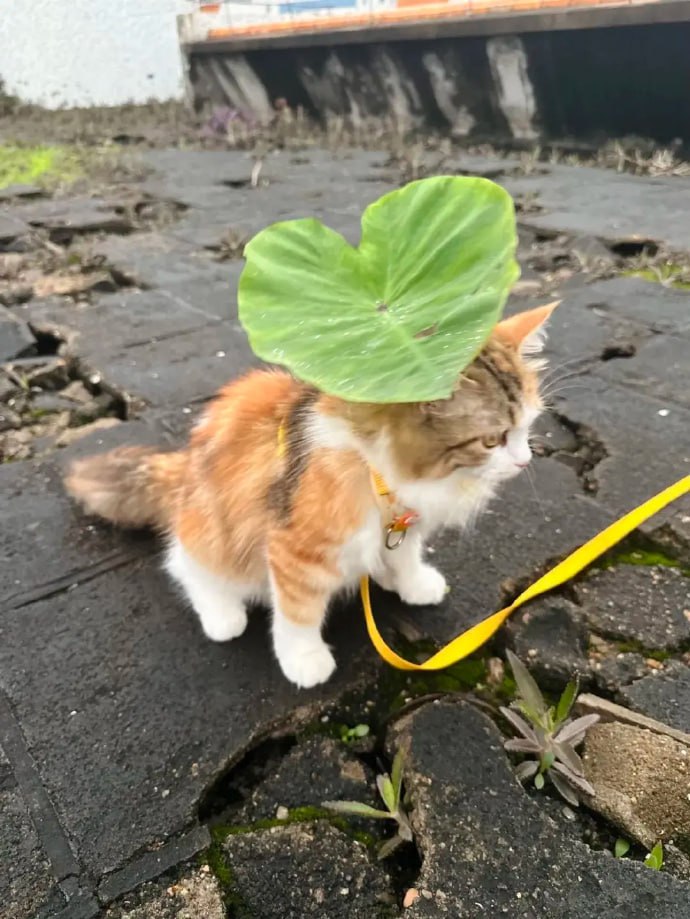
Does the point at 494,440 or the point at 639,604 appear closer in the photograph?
the point at 494,440

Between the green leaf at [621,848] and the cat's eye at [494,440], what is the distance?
2.37 ft

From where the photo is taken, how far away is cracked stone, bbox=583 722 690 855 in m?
1.27

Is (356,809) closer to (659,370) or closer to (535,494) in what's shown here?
(535,494)

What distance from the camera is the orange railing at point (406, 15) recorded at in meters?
6.27

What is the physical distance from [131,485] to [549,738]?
4.09ft

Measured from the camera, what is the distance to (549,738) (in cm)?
138

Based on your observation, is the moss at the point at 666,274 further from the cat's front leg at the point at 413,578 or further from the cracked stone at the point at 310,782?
the cracked stone at the point at 310,782

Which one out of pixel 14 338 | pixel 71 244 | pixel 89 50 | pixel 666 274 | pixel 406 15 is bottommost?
pixel 666 274

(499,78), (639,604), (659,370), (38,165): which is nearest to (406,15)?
(499,78)

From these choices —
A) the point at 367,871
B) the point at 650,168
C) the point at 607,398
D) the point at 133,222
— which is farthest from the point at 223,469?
the point at 650,168

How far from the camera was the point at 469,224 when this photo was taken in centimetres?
101

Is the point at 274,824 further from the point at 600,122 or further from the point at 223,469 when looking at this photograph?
the point at 600,122

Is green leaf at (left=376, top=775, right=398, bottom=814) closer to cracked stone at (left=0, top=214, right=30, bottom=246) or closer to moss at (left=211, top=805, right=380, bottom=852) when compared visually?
moss at (left=211, top=805, right=380, bottom=852)

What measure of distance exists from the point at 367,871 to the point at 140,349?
7.86 feet
